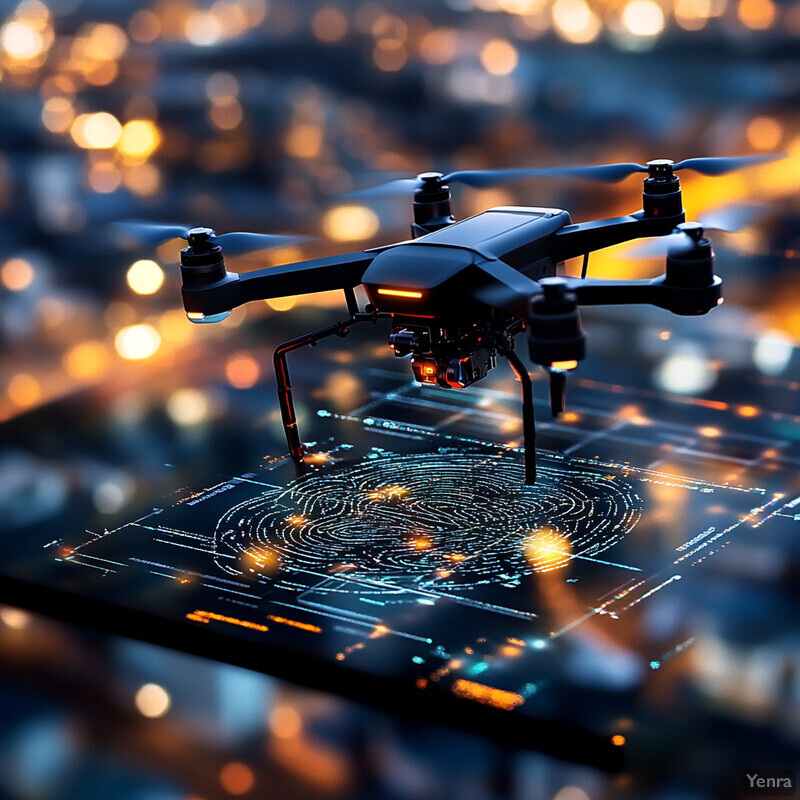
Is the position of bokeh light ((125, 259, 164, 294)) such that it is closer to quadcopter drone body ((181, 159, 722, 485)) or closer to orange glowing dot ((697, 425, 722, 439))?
quadcopter drone body ((181, 159, 722, 485))

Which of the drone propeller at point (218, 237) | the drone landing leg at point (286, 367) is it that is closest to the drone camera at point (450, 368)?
the drone landing leg at point (286, 367)

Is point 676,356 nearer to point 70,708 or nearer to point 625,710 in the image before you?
point 625,710

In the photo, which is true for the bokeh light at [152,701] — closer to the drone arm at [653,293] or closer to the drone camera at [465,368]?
the drone camera at [465,368]

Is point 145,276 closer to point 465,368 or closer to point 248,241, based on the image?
point 248,241

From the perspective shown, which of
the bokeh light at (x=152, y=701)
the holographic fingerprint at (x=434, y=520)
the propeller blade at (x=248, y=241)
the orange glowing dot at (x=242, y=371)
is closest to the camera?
the bokeh light at (x=152, y=701)

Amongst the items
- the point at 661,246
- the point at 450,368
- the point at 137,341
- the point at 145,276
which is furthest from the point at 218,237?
the point at 145,276

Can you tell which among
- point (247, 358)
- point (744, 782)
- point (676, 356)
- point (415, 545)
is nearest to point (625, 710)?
point (744, 782)
